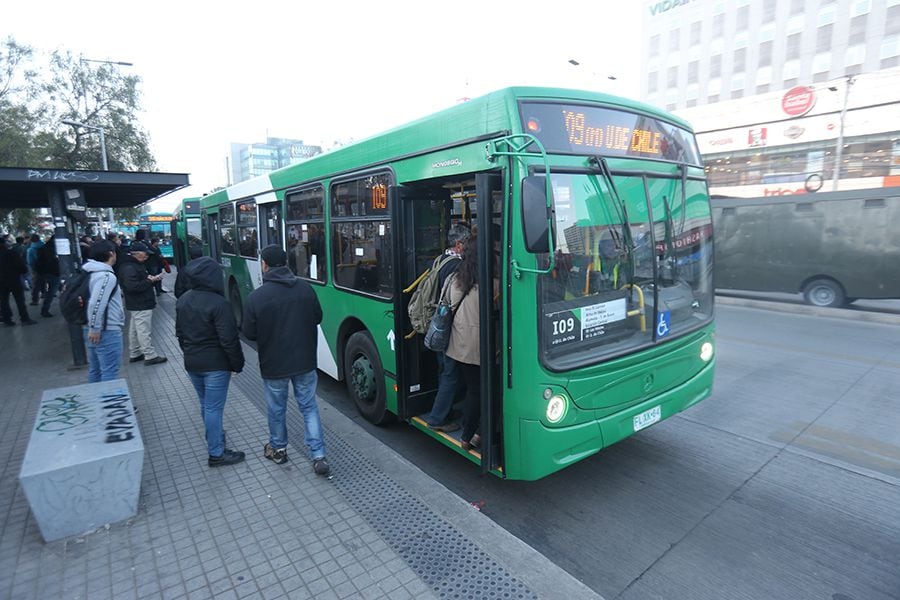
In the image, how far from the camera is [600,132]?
3643 mm

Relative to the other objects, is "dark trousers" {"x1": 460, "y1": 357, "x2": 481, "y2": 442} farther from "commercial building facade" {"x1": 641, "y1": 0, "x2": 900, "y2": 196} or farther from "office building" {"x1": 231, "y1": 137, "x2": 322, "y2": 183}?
"office building" {"x1": 231, "y1": 137, "x2": 322, "y2": 183}

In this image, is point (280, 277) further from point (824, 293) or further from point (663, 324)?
point (824, 293)

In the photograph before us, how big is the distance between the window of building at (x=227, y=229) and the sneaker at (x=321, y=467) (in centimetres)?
674

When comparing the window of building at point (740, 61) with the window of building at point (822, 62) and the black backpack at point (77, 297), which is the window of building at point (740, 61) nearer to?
the window of building at point (822, 62)

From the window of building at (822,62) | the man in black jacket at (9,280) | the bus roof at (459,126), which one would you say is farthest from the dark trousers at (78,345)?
the window of building at (822,62)

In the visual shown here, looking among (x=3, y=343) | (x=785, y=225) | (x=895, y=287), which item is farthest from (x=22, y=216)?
(x=895, y=287)

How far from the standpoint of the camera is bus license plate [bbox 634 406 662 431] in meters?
3.92

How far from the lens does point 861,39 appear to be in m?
38.6

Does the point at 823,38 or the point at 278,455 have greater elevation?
the point at 823,38

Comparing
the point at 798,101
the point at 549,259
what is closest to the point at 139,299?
the point at 549,259

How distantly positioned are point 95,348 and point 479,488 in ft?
13.4

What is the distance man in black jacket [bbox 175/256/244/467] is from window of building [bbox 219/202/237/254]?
6123 millimetres

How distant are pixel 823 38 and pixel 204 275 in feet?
176

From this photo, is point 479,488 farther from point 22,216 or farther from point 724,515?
point 22,216
